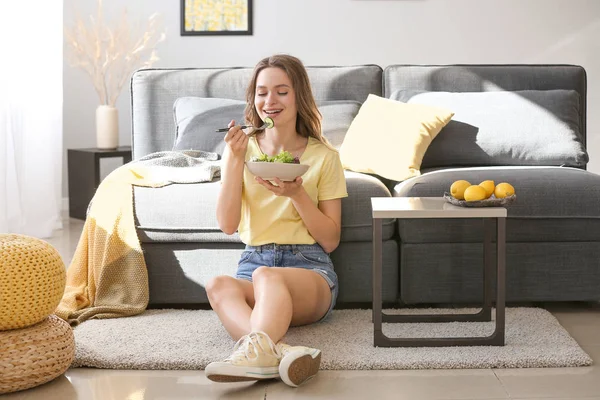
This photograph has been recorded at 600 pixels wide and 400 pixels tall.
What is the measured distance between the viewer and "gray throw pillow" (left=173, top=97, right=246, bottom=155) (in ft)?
12.0

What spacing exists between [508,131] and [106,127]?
2.73 m

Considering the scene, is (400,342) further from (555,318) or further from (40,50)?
(40,50)

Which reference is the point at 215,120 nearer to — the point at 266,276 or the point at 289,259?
the point at 289,259

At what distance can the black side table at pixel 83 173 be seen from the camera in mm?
5254

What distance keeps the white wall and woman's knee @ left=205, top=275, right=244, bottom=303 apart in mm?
3415

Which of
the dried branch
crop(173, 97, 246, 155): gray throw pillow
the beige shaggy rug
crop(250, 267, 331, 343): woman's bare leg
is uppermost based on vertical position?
the dried branch

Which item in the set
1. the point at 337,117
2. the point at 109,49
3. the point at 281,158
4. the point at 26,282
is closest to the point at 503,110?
the point at 337,117

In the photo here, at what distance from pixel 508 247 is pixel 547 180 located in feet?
0.88

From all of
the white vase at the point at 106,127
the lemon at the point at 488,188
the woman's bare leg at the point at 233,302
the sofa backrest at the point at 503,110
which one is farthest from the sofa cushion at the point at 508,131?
the white vase at the point at 106,127

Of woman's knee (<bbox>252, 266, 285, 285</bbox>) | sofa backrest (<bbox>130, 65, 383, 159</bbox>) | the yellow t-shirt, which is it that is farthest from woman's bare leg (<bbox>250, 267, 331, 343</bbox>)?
sofa backrest (<bbox>130, 65, 383, 159</bbox>)

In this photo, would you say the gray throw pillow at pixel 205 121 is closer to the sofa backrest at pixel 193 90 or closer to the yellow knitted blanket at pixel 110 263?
the sofa backrest at pixel 193 90

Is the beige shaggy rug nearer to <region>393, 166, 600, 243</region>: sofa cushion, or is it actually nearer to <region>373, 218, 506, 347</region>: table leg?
<region>373, 218, 506, 347</region>: table leg

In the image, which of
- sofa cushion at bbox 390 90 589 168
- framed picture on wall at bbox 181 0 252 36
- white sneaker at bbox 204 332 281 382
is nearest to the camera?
white sneaker at bbox 204 332 281 382

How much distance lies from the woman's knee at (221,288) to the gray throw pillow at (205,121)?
1114 mm
